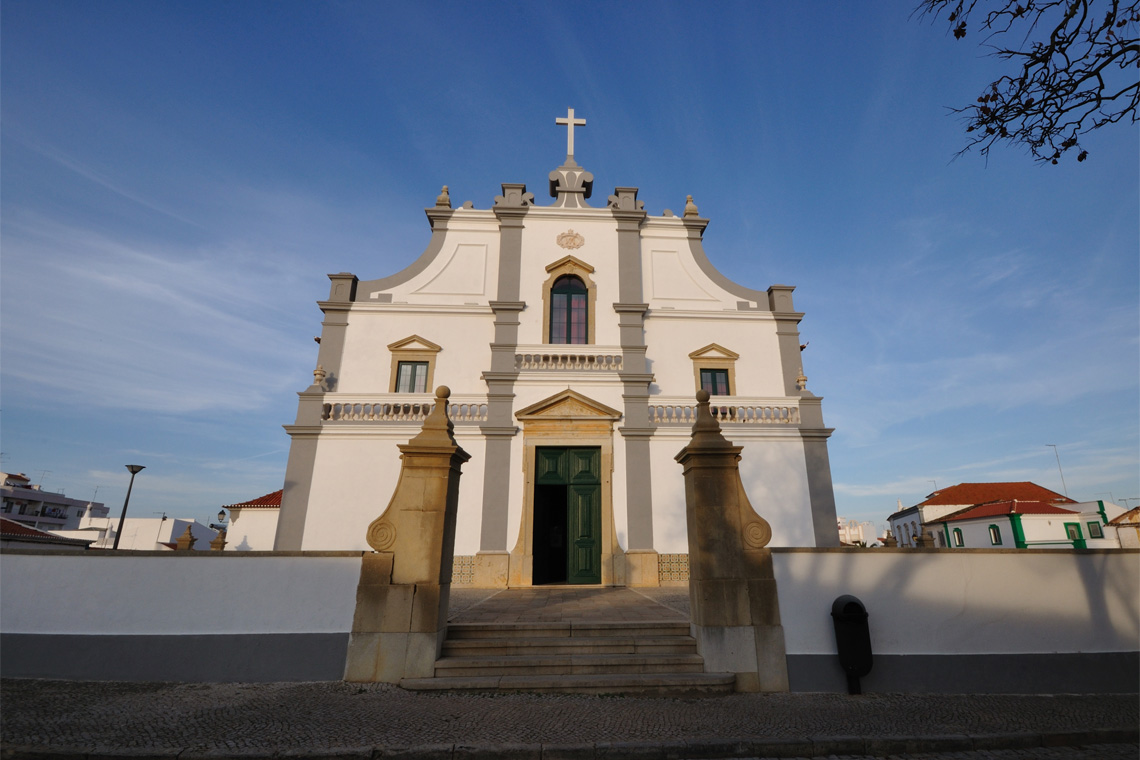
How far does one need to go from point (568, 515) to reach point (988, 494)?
41526 millimetres

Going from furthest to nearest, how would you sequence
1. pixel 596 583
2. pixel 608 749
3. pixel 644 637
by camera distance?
pixel 596 583
pixel 644 637
pixel 608 749

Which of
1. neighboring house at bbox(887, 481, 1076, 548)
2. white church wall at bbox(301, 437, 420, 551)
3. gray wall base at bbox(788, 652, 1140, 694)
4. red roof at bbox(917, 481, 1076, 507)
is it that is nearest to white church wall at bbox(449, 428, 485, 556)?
white church wall at bbox(301, 437, 420, 551)

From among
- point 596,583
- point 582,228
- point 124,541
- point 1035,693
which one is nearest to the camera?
point 1035,693

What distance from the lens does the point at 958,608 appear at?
20.3 feet

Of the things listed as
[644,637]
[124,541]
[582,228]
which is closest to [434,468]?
Answer: [644,637]

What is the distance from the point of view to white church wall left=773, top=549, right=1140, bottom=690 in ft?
19.8

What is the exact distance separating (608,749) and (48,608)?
6.56 m

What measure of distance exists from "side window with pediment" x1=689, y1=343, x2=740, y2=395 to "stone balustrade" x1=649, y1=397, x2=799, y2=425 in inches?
34.7

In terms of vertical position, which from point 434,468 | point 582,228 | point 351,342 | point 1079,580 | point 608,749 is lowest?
point 608,749

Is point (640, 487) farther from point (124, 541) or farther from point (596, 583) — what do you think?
point (124, 541)

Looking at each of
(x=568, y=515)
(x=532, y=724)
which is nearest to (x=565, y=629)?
(x=532, y=724)

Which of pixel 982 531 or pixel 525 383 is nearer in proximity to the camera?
pixel 525 383

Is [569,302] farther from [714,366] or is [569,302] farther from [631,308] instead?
[714,366]

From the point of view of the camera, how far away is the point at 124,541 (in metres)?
46.3
